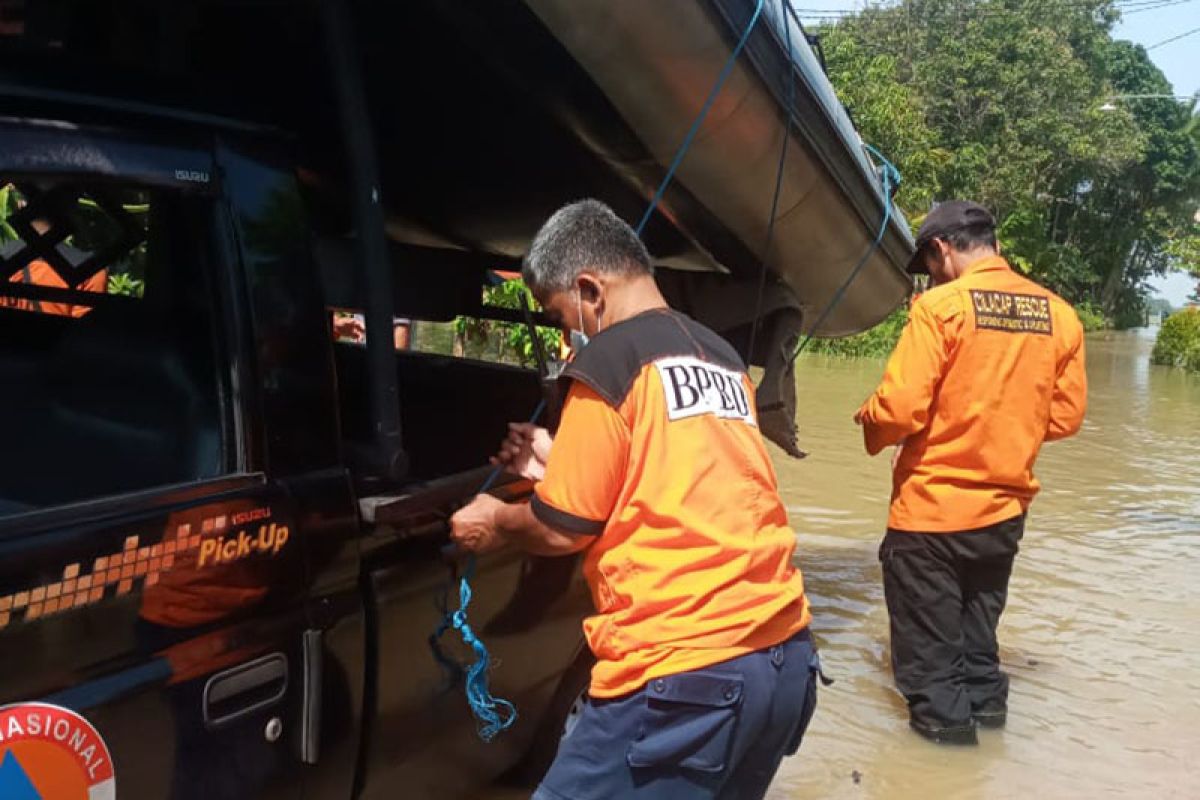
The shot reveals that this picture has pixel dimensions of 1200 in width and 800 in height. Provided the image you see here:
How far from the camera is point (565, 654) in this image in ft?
10.1

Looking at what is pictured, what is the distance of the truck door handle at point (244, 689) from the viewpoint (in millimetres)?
1904

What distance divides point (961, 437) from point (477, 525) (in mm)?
2389

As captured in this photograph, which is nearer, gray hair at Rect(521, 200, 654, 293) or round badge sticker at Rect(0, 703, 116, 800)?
round badge sticker at Rect(0, 703, 116, 800)

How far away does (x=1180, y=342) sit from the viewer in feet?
85.4

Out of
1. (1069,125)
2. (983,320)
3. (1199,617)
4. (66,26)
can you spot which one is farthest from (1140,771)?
(1069,125)

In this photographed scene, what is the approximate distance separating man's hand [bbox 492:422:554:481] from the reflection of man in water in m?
1.20

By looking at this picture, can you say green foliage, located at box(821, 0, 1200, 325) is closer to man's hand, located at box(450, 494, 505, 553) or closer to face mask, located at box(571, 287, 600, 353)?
face mask, located at box(571, 287, 600, 353)

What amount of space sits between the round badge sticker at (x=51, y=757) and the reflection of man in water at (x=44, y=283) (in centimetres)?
153

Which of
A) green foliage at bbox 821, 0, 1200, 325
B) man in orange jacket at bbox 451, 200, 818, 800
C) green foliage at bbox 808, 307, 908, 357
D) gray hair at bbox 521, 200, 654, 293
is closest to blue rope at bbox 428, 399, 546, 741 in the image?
man in orange jacket at bbox 451, 200, 818, 800

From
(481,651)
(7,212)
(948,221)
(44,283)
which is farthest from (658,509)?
(7,212)

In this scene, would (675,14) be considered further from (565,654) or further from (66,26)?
(565,654)

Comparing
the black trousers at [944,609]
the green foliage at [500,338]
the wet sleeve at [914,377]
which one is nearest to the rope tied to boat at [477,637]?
the wet sleeve at [914,377]

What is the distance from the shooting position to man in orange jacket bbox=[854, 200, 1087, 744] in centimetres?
406

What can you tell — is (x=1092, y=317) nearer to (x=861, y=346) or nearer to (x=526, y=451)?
(x=861, y=346)
